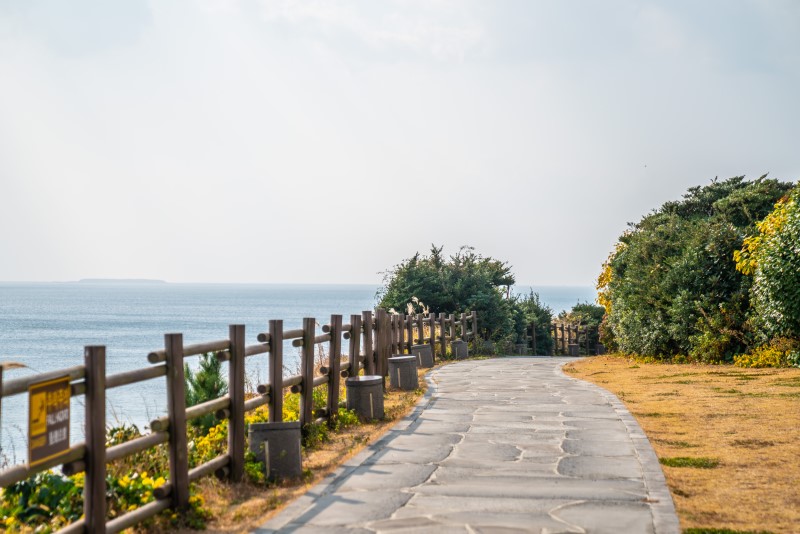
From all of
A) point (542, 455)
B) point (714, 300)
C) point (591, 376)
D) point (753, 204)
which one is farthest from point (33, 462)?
point (753, 204)

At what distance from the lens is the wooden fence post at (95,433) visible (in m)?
5.57

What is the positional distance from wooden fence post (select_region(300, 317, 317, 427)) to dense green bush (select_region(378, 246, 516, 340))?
2042 cm

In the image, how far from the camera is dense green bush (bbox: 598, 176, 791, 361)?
2062cm

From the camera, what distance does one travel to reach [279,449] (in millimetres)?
7918

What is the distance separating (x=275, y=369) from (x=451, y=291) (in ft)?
74.0

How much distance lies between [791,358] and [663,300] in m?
4.93

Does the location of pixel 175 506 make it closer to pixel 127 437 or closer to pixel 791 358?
pixel 127 437

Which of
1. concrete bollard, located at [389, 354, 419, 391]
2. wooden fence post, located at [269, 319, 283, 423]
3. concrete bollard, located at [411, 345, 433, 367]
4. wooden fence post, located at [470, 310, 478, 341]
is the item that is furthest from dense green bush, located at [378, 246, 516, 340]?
wooden fence post, located at [269, 319, 283, 423]

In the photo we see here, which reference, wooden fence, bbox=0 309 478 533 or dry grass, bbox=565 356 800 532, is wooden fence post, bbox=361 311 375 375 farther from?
dry grass, bbox=565 356 800 532

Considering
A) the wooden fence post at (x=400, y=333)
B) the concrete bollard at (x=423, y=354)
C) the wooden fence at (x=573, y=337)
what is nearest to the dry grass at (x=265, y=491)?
the wooden fence post at (x=400, y=333)

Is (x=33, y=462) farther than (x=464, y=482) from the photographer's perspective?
No

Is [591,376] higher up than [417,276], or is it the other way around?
[417,276]

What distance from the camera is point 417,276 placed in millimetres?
31250

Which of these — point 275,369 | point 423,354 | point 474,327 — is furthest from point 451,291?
point 275,369
